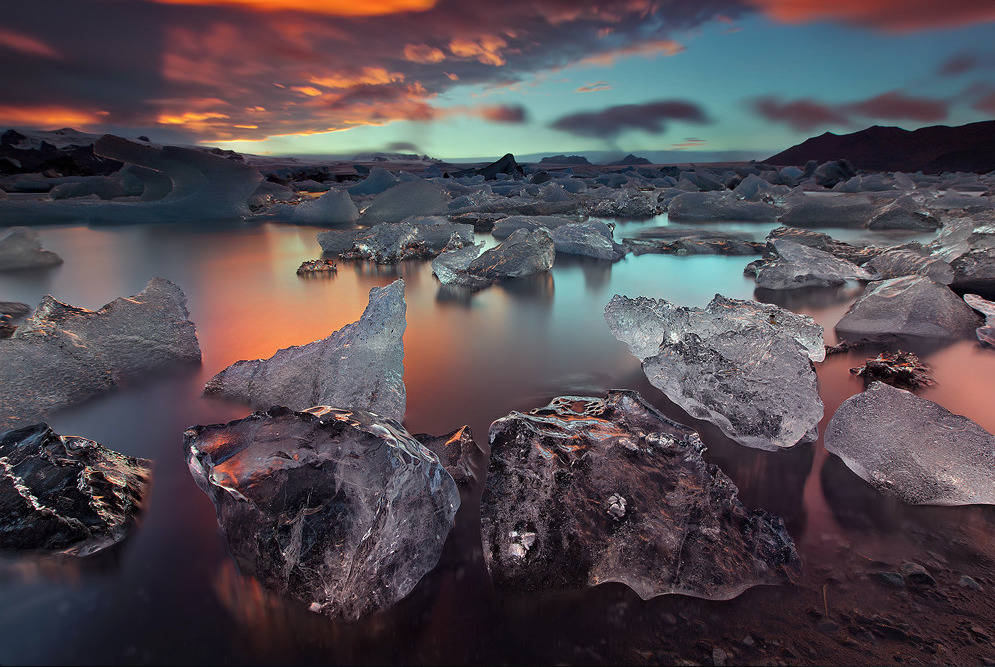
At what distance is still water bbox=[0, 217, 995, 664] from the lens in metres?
0.52

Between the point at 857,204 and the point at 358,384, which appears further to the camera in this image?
the point at 857,204

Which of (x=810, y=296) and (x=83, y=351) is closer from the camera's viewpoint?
(x=83, y=351)

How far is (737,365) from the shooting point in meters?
0.97

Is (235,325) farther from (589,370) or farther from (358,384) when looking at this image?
(589,370)

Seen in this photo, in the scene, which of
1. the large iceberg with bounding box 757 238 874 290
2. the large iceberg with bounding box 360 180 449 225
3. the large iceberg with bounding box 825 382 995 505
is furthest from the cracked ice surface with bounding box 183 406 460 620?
the large iceberg with bounding box 360 180 449 225

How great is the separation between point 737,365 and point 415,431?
2.20ft

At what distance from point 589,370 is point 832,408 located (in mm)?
525

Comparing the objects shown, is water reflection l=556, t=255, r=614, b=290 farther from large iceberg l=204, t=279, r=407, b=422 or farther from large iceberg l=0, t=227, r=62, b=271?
large iceberg l=0, t=227, r=62, b=271

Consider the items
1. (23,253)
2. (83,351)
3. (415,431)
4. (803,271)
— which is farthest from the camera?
(23,253)

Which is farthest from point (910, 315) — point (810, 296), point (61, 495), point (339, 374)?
point (61, 495)

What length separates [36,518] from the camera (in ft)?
2.13

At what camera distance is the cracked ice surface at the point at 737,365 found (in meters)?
0.86

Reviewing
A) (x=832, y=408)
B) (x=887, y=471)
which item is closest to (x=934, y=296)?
(x=832, y=408)

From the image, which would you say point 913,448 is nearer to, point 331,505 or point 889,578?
point 889,578
